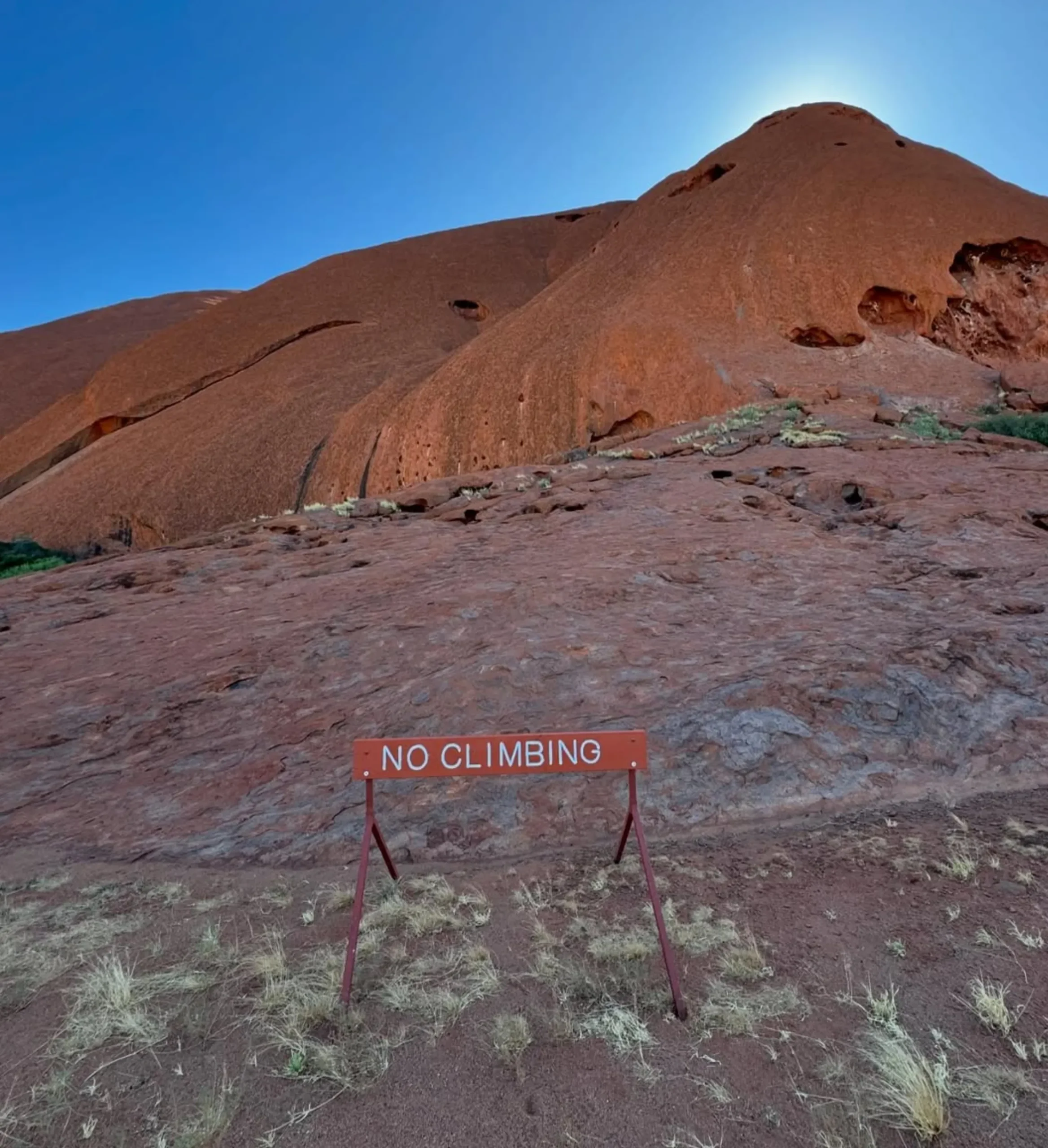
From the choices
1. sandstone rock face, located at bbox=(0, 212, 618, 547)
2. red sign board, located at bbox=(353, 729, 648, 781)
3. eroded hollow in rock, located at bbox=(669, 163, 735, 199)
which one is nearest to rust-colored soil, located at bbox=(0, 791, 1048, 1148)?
red sign board, located at bbox=(353, 729, 648, 781)

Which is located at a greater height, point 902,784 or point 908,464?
point 908,464

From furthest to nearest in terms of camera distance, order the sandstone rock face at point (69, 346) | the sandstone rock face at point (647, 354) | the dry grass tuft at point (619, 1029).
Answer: the sandstone rock face at point (69, 346), the sandstone rock face at point (647, 354), the dry grass tuft at point (619, 1029)

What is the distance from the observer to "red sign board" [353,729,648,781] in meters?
3.00

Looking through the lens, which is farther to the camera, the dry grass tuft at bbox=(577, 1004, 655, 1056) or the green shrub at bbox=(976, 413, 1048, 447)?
the green shrub at bbox=(976, 413, 1048, 447)

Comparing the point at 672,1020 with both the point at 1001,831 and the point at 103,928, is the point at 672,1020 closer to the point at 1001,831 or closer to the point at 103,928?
the point at 1001,831

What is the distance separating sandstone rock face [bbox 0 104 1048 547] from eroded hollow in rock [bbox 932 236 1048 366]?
0.06 meters

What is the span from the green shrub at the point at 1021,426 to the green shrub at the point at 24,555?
21.0 meters

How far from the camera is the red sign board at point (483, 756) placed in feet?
9.83

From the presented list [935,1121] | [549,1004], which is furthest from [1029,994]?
[549,1004]

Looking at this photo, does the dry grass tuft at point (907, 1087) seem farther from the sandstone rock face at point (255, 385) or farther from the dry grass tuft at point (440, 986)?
the sandstone rock face at point (255, 385)

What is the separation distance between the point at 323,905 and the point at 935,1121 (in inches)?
96.8

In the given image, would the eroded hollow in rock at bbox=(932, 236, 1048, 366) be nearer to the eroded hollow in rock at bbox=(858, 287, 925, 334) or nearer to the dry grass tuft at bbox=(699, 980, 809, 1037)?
the eroded hollow in rock at bbox=(858, 287, 925, 334)

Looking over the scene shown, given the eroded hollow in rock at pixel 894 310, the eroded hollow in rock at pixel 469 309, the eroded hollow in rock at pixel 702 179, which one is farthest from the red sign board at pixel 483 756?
the eroded hollow in rock at pixel 469 309

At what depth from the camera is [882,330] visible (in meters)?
18.5
